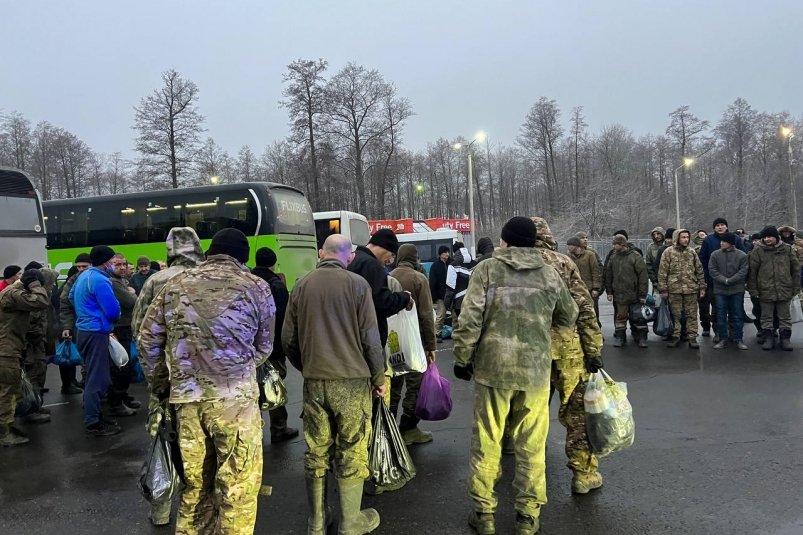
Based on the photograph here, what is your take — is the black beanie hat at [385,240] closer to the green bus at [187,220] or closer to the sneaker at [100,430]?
the sneaker at [100,430]

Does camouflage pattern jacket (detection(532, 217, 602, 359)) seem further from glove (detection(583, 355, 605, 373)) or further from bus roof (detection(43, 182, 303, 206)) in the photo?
bus roof (detection(43, 182, 303, 206))

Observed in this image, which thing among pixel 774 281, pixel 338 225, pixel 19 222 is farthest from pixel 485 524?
pixel 338 225

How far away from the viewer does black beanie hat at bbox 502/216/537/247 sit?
363cm

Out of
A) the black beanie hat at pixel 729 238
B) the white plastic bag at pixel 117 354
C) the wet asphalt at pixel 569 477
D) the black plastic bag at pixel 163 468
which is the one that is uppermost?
the black beanie hat at pixel 729 238

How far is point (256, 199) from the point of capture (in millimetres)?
15602

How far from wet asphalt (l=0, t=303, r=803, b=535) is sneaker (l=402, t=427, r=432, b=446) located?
0.09 meters

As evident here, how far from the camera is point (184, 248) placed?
418cm

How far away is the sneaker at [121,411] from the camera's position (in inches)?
265

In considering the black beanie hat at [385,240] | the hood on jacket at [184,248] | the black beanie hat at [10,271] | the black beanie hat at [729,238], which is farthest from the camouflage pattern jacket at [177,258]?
the black beanie hat at [729,238]

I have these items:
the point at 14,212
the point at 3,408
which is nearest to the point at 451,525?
the point at 3,408

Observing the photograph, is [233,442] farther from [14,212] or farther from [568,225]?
[568,225]

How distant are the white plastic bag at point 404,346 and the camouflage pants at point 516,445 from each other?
1.05 m

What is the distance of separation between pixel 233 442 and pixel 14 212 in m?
11.9

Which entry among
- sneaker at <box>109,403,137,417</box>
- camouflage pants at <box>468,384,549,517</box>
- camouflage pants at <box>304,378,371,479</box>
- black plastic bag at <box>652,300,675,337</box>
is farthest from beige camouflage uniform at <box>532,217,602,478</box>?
black plastic bag at <box>652,300,675,337</box>
